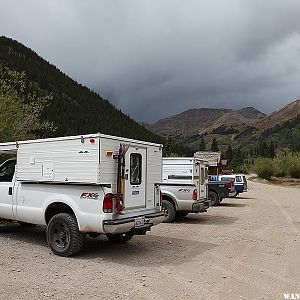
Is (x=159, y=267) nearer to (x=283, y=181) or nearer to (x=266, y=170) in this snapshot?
(x=283, y=181)

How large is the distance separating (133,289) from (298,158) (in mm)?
55723

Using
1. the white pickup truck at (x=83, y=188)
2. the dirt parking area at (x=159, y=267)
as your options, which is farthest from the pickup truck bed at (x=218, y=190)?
the white pickup truck at (x=83, y=188)

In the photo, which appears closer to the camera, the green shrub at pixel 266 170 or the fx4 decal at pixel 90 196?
the fx4 decal at pixel 90 196

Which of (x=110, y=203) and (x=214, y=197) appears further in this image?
(x=214, y=197)

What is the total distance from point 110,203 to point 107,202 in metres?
0.07

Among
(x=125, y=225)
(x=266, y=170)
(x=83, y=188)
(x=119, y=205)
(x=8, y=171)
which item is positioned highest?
(x=266, y=170)

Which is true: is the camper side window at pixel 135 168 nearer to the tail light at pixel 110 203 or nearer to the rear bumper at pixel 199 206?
the tail light at pixel 110 203

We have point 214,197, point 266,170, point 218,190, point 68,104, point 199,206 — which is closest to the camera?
point 199,206

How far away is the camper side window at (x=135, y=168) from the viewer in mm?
8289

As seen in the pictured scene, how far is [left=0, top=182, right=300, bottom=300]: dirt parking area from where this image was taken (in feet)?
19.2

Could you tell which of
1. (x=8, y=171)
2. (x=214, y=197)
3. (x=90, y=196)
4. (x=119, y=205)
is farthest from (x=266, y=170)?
(x=90, y=196)

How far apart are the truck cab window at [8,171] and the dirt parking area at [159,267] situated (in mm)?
1449

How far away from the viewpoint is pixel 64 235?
8.04 m

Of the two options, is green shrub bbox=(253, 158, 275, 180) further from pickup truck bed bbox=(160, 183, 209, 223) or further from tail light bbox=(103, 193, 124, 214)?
tail light bbox=(103, 193, 124, 214)
